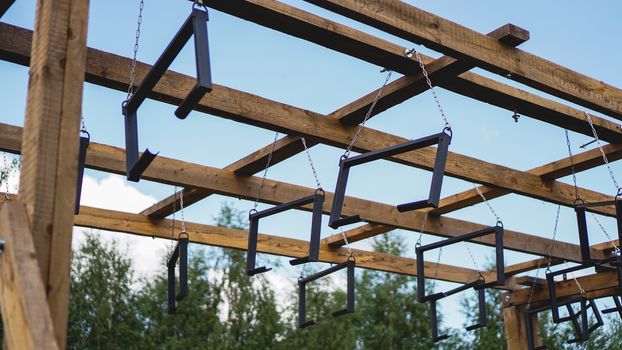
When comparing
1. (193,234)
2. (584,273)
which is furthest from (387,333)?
(193,234)

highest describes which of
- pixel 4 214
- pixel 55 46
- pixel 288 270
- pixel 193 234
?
pixel 288 270

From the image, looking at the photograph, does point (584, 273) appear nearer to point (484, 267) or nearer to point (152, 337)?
point (152, 337)

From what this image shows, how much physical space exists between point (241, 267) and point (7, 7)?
12.5 meters

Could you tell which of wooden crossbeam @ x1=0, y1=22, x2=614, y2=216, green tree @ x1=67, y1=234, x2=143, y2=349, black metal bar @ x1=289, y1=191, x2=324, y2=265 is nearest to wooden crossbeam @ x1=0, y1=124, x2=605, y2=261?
wooden crossbeam @ x1=0, y1=22, x2=614, y2=216

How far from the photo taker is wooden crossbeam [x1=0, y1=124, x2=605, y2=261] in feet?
19.3

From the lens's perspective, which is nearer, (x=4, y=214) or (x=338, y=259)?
(x=4, y=214)

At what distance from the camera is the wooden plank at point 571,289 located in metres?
8.57

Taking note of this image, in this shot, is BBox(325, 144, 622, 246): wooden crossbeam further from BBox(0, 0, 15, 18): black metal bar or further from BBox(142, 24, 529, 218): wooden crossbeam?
BBox(0, 0, 15, 18): black metal bar

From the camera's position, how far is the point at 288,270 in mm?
16422

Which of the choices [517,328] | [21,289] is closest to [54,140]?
[21,289]

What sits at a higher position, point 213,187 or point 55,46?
point 213,187

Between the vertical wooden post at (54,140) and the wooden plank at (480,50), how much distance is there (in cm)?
121

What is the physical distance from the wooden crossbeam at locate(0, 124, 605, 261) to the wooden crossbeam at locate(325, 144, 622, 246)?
0.16 metres

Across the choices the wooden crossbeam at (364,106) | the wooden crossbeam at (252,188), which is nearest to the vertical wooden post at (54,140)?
the wooden crossbeam at (364,106)
